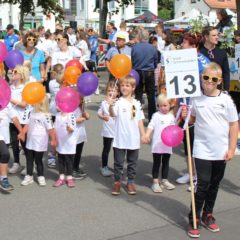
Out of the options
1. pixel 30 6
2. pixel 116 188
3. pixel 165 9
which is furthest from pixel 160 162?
pixel 165 9

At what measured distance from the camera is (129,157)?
6.07m

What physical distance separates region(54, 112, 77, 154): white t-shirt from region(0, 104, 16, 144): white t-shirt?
612mm

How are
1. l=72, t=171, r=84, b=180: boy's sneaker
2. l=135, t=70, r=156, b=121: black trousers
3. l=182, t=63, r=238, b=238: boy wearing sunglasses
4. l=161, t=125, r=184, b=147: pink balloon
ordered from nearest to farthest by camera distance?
l=182, t=63, r=238, b=238: boy wearing sunglasses → l=161, t=125, r=184, b=147: pink balloon → l=72, t=171, r=84, b=180: boy's sneaker → l=135, t=70, r=156, b=121: black trousers

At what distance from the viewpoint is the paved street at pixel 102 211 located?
4.82m

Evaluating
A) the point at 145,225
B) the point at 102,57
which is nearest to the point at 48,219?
the point at 145,225

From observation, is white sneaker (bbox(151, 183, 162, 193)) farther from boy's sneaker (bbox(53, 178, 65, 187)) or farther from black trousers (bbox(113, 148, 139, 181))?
boy's sneaker (bbox(53, 178, 65, 187))

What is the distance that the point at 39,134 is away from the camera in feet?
20.8

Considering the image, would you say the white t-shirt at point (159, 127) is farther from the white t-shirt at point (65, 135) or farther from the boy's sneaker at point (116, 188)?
the white t-shirt at point (65, 135)

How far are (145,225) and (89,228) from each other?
565 mm

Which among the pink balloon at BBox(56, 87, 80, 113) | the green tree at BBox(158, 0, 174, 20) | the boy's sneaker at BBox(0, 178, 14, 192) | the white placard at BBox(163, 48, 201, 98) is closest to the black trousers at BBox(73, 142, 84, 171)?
the pink balloon at BBox(56, 87, 80, 113)

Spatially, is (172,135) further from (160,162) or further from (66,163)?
(66,163)

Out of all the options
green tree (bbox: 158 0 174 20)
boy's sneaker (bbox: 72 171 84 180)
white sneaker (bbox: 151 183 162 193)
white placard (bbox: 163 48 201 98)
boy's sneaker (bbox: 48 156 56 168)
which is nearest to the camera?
white placard (bbox: 163 48 201 98)

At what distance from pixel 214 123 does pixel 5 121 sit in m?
2.85

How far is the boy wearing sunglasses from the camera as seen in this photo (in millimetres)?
4730
